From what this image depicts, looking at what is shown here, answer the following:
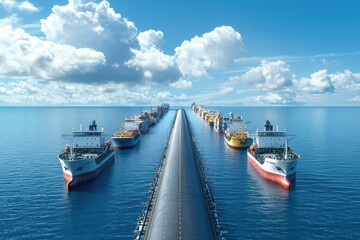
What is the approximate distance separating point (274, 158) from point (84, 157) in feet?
185

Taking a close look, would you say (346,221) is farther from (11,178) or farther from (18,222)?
(11,178)

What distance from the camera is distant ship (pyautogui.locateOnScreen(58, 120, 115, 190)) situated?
7100 centimetres

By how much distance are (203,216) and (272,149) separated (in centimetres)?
5796

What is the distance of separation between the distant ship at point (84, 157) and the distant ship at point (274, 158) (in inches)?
1848

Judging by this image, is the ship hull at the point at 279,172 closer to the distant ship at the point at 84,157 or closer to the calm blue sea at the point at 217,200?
the calm blue sea at the point at 217,200

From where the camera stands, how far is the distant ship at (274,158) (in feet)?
230

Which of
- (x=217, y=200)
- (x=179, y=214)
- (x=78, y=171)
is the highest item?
(x=78, y=171)

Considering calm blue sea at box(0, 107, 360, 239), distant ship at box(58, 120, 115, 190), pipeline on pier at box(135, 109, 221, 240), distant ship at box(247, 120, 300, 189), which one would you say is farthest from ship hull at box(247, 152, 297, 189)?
distant ship at box(58, 120, 115, 190)

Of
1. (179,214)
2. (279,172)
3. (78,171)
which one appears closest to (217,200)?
(279,172)

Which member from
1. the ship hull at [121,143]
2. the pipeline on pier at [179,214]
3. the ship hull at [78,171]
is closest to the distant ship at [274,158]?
the pipeline on pier at [179,214]

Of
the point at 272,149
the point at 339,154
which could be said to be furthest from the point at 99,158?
the point at 339,154

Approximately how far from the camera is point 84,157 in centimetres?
8725

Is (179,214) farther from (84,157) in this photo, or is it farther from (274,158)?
(84,157)

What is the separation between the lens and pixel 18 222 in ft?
168
